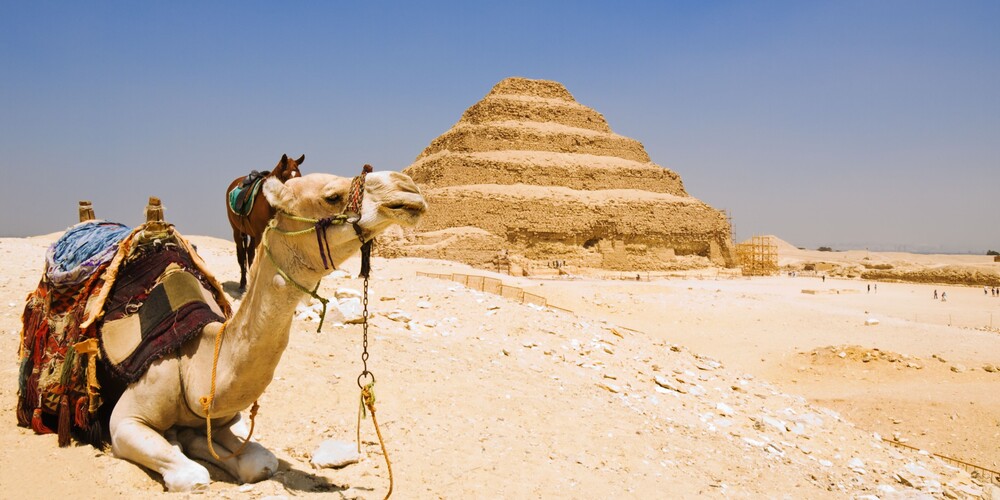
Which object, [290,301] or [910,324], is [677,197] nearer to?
[910,324]

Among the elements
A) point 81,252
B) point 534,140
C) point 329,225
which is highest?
point 534,140

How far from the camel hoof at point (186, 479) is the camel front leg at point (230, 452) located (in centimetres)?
25

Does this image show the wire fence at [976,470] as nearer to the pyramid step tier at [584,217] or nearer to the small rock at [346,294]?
the small rock at [346,294]

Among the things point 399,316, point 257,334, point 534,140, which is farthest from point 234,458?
point 534,140

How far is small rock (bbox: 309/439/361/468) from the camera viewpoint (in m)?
3.77

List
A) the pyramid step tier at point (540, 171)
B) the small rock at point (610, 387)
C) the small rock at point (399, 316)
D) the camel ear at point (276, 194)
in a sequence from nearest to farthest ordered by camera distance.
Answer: the camel ear at point (276, 194)
the small rock at point (610, 387)
the small rock at point (399, 316)
the pyramid step tier at point (540, 171)

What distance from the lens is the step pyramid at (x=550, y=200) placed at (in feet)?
120

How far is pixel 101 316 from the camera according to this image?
3.39m

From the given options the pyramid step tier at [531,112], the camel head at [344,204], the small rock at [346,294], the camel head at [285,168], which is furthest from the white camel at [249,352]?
the pyramid step tier at [531,112]

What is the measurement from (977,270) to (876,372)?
3253 cm

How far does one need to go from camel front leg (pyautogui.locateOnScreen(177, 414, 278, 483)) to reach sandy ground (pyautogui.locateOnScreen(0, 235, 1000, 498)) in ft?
0.25

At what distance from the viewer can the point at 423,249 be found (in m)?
31.0

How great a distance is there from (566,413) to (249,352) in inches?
137

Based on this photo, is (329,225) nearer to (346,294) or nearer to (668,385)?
(346,294)
